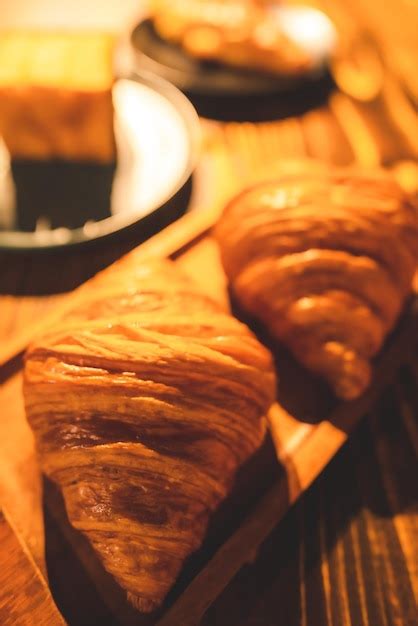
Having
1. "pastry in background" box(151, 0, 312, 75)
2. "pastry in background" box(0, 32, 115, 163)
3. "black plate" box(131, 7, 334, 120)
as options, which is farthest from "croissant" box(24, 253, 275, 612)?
"pastry in background" box(151, 0, 312, 75)

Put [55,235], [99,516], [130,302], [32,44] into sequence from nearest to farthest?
[99,516] < [130,302] < [55,235] < [32,44]

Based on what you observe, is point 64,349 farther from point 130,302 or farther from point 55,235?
point 55,235

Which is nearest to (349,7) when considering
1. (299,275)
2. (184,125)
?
(184,125)

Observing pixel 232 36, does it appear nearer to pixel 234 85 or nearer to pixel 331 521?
pixel 234 85

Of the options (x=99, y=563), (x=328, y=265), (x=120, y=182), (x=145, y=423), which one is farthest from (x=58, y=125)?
(x=99, y=563)

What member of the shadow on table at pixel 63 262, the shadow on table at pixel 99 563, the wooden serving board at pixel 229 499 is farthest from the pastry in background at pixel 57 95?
the shadow on table at pixel 99 563

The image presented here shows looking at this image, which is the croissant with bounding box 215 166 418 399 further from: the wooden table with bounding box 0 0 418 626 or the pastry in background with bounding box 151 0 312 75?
the pastry in background with bounding box 151 0 312 75
